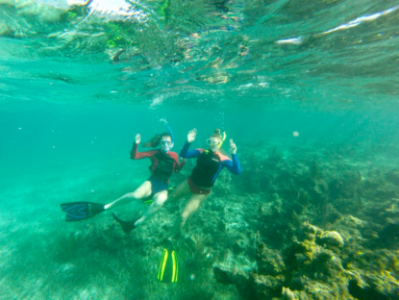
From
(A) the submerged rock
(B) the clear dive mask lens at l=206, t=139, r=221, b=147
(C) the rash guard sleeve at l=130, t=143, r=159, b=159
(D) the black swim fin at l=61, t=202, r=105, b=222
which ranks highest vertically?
(B) the clear dive mask lens at l=206, t=139, r=221, b=147

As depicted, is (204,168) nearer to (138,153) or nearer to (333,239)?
(138,153)

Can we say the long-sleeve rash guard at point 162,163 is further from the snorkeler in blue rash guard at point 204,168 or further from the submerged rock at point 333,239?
the submerged rock at point 333,239

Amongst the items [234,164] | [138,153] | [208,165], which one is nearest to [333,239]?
[234,164]

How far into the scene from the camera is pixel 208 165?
6148 mm

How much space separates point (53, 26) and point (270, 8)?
920 cm

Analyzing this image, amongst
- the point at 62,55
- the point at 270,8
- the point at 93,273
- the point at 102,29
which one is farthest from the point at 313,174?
the point at 62,55

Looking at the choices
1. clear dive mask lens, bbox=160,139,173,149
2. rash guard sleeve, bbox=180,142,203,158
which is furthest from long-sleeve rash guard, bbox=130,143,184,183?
rash guard sleeve, bbox=180,142,203,158

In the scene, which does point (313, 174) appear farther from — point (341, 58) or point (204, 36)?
point (204, 36)

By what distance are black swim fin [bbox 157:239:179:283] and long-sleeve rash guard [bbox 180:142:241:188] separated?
2501mm

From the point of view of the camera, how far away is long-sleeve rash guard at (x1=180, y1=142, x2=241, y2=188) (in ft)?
20.1

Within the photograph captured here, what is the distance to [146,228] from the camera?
27.5 feet

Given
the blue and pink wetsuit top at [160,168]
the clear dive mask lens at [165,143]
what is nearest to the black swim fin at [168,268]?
the blue and pink wetsuit top at [160,168]

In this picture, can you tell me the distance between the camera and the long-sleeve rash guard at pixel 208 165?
6141mm

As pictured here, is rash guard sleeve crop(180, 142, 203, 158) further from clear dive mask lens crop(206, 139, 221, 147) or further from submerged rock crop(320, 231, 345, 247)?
submerged rock crop(320, 231, 345, 247)
